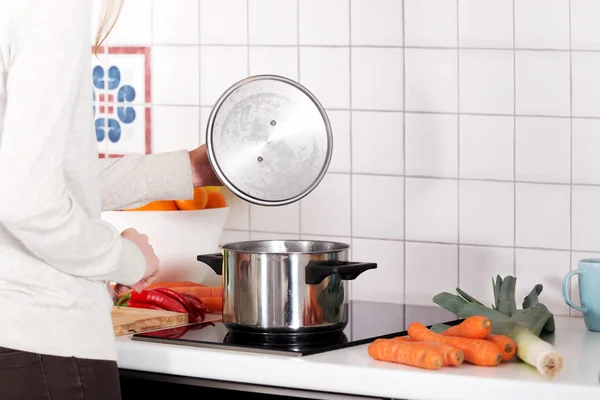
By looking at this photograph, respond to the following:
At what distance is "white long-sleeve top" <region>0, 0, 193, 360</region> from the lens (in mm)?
1076

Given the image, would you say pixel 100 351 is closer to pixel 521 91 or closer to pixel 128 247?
pixel 128 247

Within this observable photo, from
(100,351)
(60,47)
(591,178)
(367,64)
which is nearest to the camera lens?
(60,47)

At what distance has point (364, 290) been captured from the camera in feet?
6.73

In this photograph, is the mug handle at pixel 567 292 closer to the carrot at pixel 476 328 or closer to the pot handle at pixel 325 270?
the carrot at pixel 476 328

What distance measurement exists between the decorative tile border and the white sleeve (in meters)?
1.11

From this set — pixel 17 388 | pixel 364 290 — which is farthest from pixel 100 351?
pixel 364 290

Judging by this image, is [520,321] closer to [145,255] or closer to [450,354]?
[450,354]

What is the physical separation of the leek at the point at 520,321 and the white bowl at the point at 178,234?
581mm

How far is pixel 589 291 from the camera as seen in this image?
1705 millimetres

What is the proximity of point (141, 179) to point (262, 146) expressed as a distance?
0.23m

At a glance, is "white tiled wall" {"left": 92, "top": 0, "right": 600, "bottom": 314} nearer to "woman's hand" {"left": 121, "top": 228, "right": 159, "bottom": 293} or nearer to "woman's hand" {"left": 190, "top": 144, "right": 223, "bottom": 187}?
"woman's hand" {"left": 190, "top": 144, "right": 223, "bottom": 187}

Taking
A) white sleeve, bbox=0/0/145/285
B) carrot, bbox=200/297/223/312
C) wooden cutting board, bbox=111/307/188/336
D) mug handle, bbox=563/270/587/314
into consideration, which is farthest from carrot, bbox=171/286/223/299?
white sleeve, bbox=0/0/145/285

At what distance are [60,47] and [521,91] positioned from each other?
108 centimetres

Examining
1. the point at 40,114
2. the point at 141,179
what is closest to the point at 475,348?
the point at 141,179
